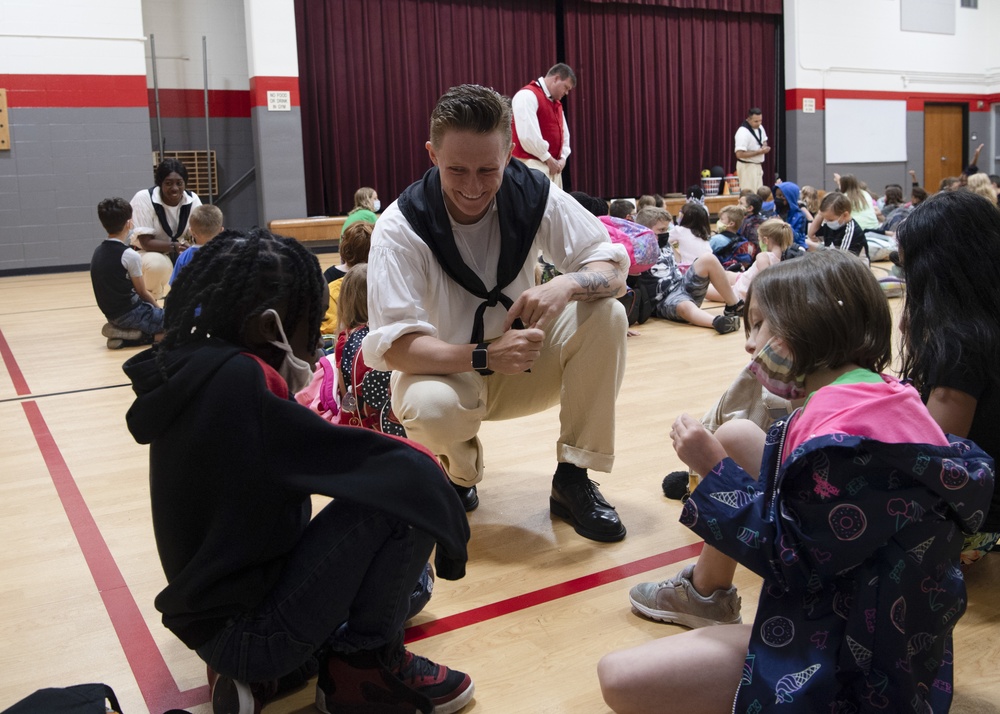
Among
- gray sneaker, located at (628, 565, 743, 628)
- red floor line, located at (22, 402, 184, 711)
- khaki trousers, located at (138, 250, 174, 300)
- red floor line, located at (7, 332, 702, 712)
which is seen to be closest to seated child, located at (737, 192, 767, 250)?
khaki trousers, located at (138, 250, 174, 300)

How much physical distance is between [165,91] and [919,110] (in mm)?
12026

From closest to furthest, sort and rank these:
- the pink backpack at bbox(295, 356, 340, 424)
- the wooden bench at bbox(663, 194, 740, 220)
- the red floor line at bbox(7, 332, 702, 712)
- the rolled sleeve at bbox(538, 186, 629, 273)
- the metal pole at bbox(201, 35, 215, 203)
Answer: the red floor line at bbox(7, 332, 702, 712) < the rolled sleeve at bbox(538, 186, 629, 273) < the pink backpack at bbox(295, 356, 340, 424) < the metal pole at bbox(201, 35, 215, 203) < the wooden bench at bbox(663, 194, 740, 220)

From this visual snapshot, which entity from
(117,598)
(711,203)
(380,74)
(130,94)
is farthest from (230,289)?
(711,203)

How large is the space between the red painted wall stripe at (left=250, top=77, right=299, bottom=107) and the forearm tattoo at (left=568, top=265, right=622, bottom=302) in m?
8.67

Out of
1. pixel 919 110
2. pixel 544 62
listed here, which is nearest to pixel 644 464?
pixel 544 62

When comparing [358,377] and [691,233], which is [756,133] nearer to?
[691,233]

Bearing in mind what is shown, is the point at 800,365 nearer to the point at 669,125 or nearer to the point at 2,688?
the point at 2,688

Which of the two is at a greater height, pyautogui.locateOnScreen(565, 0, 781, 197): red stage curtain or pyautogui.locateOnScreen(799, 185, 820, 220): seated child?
pyautogui.locateOnScreen(565, 0, 781, 197): red stage curtain

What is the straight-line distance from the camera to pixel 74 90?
930 centimetres

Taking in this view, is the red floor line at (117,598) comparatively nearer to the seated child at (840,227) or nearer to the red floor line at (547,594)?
the red floor line at (547,594)

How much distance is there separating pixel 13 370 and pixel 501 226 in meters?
3.61

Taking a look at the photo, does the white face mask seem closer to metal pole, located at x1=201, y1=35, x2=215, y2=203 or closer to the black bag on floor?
the black bag on floor

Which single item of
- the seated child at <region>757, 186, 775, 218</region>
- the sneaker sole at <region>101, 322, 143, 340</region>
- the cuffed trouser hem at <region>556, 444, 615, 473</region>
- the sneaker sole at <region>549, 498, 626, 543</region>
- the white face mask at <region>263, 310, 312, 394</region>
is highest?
the seated child at <region>757, 186, 775, 218</region>

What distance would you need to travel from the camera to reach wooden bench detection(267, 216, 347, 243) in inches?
393
